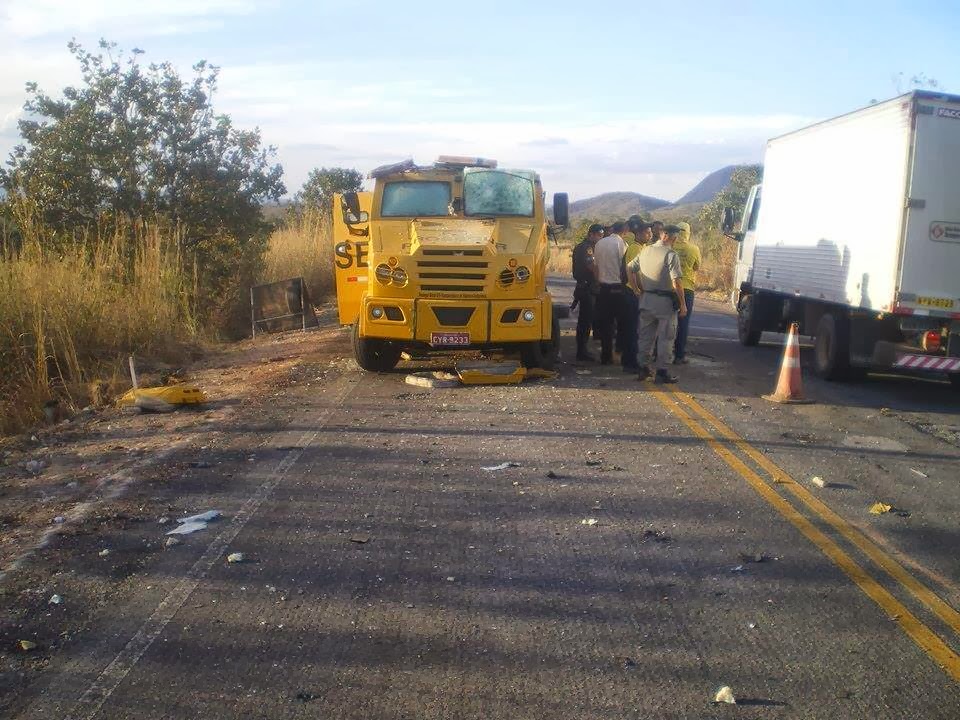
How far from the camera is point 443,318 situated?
11266 mm

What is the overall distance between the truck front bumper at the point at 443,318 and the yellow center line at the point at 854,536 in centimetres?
300

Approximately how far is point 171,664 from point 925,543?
4.39 meters

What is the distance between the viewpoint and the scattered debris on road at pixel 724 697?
3932 mm

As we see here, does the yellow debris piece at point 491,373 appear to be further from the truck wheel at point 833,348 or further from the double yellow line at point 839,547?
the truck wheel at point 833,348

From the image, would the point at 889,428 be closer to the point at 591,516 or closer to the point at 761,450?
the point at 761,450

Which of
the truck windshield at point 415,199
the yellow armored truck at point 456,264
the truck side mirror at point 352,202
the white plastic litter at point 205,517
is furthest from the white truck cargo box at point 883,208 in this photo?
the white plastic litter at point 205,517

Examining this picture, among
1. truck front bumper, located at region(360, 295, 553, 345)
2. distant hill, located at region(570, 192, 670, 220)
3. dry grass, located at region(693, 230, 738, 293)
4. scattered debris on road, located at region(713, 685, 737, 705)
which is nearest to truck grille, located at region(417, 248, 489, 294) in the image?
truck front bumper, located at region(360, 295, 553, 345)

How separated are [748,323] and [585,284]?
4.28m

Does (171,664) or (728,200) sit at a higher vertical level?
(728,200)

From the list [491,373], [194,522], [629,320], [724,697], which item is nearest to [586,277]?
[629,320]

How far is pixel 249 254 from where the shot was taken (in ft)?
66.0

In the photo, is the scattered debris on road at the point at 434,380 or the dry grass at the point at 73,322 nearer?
the dry grass at the point at 73,322

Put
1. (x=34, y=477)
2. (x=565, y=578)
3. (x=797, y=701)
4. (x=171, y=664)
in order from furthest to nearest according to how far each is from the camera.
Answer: (x=34, y=477) < (x=565, y=578) < (x=171, y=664) < (x=797, y=701)

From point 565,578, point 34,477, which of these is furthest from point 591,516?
point 34,477
